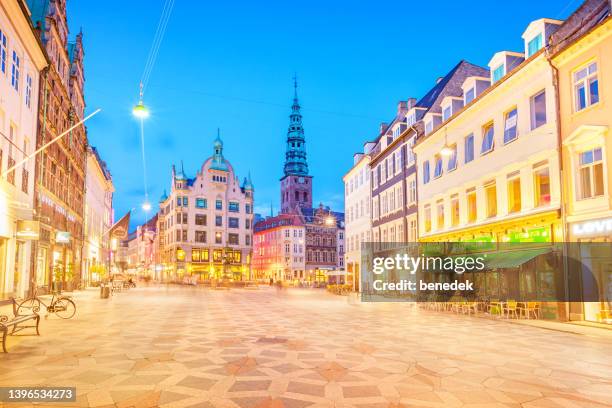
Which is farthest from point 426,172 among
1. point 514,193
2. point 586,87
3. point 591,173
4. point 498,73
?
point 591,173

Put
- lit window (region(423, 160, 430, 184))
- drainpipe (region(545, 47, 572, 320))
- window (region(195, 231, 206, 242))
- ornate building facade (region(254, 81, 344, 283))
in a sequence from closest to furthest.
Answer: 1. drainpipe (region(545, 47, 572, 320))
2. lit window (region(423, 160, 430, 184))
3. window (region(195, 231, 206, 242))
4. ornate building facade (region(254, 81, 344, 283))

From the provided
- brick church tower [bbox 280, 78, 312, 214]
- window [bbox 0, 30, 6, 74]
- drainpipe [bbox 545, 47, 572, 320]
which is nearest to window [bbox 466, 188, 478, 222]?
drainpipe [bbox 545, 47, 572, 320]

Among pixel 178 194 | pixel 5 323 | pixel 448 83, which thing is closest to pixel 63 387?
pixel 5 323

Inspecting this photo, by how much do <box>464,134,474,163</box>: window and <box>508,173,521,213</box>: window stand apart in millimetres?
4271

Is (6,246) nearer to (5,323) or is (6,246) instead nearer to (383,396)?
(5,323)

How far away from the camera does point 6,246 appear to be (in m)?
A: 23.7

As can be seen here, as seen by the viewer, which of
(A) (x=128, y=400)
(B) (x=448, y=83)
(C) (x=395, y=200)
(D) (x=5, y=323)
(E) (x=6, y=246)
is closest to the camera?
(A) (x=128, y=400)

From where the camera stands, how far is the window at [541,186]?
838 inches

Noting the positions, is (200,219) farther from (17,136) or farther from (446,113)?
(17,136)

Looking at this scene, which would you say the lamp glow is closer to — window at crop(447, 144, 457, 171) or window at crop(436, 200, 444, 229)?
window at crop(447, 144, 457, 171)

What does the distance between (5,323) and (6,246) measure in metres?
14.4

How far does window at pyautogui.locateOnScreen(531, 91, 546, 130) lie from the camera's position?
70.9 ft

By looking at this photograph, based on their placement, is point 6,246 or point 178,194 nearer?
point 6,246

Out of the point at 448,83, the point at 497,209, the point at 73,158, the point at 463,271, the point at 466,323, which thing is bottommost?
the point at 466,323
